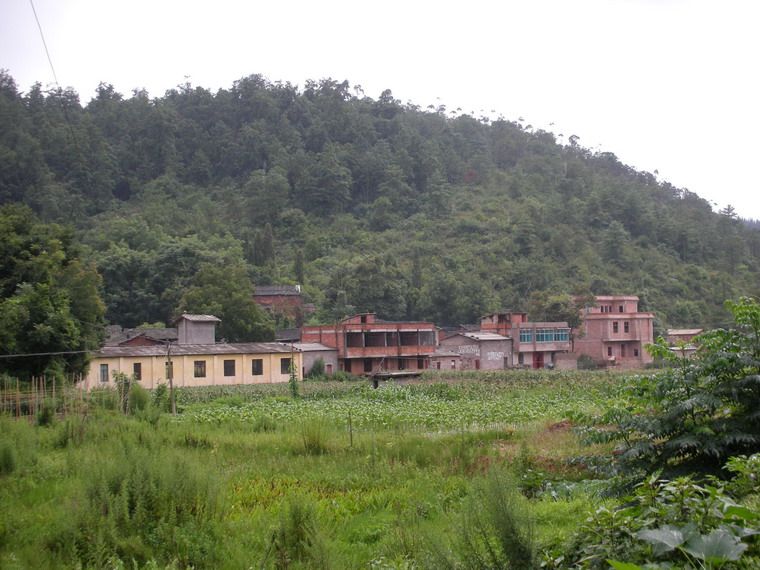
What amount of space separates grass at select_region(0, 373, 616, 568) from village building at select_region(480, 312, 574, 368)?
31477 mm

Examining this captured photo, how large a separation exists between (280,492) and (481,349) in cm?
4262

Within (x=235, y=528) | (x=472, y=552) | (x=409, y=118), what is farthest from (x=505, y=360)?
(x=409, y=118)

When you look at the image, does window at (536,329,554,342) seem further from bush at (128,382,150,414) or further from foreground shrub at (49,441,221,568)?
foreground shrub at (49,441,221,568)

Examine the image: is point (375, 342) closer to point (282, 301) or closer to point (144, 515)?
point (282, 301)

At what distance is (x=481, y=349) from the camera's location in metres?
53.6

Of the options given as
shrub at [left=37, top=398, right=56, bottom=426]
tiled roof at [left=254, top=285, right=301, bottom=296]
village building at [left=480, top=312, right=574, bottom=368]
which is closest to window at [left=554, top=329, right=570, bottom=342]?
village building at [left=480, top=312, right=574, bottom=368]

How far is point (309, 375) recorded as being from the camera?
4716cm

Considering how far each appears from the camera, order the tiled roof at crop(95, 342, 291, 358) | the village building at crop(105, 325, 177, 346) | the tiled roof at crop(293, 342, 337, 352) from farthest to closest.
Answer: the tiled roof at crop(293, 342, 337, 352) → the village building at crop(105, 325, 177, 346) → the tiled roof at crop(95, 342, 291, 358)

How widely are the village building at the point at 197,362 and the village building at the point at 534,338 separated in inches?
731

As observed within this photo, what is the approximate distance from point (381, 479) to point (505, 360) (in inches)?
1675

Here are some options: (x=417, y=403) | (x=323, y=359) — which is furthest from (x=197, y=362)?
(x=417, y=403)

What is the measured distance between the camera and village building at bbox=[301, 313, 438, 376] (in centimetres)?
4934

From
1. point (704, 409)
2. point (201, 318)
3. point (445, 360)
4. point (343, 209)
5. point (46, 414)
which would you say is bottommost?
point (445, 360)

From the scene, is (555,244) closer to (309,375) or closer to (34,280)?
(309,375)
